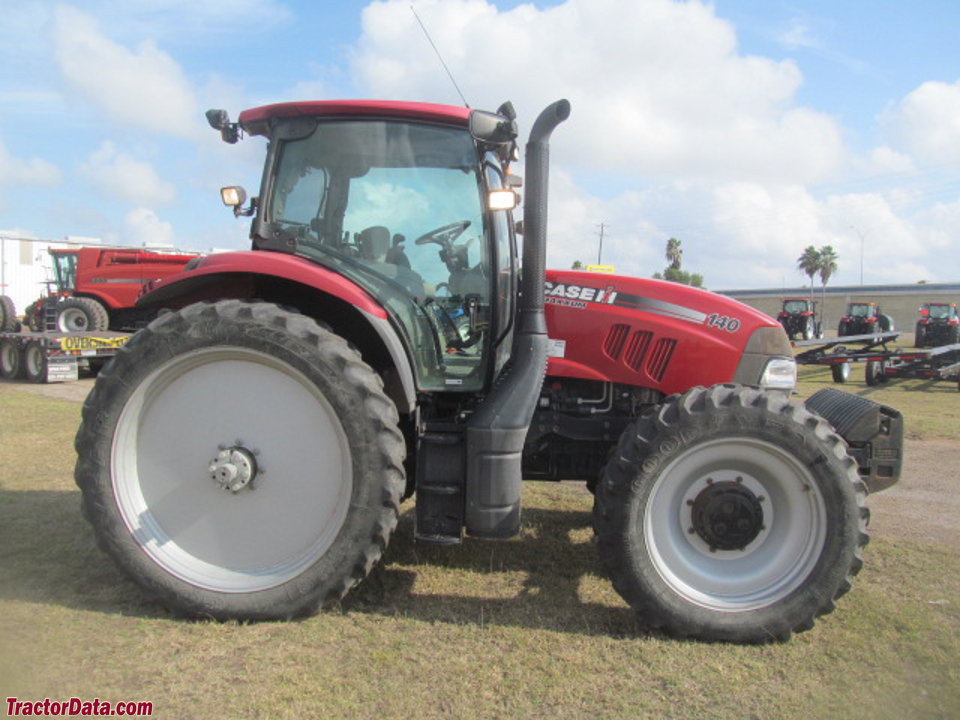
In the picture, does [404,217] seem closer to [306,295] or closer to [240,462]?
[306,295]

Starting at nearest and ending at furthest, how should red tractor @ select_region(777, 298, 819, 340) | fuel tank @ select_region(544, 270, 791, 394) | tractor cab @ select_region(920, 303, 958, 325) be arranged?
fuel tank @ select_region(544, 270, 791, 394), tractor cab @ select_region(920, 303, 958, 325), red tractor @ select_region(777, 298, 819, 340)

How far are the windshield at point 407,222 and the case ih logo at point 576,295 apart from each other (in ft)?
1.26

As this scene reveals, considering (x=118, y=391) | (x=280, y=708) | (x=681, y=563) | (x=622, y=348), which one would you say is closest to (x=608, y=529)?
(x=681, y=563)

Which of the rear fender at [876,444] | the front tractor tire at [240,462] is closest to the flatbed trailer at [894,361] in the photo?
the rear fender at [876,444]

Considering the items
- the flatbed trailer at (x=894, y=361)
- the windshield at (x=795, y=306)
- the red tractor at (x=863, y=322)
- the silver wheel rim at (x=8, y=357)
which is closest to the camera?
the flatbed trailer at (x=894, y=361)

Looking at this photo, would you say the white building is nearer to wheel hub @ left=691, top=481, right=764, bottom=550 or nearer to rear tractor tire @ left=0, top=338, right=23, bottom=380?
rear tractor tire @ left=0, top=338, right=23, bottom=380

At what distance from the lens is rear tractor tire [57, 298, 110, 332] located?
15.1 metres

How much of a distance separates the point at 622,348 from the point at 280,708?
2232mm

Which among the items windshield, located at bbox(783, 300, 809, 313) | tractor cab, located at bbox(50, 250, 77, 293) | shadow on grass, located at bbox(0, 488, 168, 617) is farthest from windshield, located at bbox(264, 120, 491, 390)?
windshield, located at bbox(783, 300, 809, 313)

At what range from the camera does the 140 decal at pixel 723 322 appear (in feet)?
11.7

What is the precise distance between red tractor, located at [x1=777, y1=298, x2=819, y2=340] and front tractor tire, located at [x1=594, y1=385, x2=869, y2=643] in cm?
2599

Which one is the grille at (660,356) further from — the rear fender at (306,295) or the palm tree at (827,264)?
the palm tree at (827,264)

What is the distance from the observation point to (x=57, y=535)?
4.18 meters

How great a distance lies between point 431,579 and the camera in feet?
11.9
